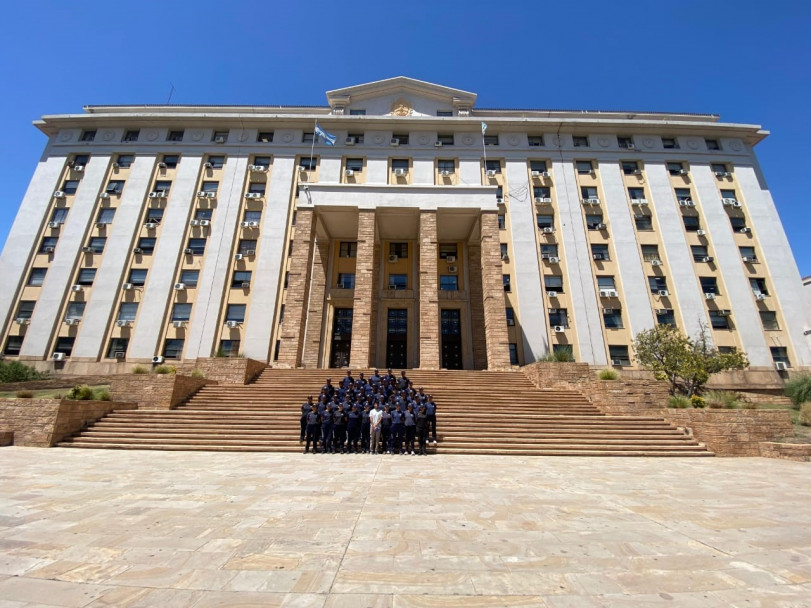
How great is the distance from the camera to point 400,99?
33094 millimetres

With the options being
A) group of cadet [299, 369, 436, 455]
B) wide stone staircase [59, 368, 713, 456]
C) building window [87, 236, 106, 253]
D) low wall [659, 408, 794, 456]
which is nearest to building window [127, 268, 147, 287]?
building window [87, 236, 106, 253]

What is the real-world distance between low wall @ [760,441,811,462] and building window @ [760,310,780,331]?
21.9 meters

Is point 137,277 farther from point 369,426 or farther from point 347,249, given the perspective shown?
point 369,426

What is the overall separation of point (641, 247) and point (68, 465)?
33959mm

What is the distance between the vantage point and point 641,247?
28781 mm

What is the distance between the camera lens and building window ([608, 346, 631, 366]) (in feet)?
85.2

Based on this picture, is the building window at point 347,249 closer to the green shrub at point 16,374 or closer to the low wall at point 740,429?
the green shrub at point 16,374

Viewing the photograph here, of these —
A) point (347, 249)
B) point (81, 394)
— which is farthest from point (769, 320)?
point (81, 394)

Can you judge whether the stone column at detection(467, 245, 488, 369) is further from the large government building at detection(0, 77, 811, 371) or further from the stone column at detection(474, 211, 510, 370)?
the stone column at detection(474, 211, 510, 370)

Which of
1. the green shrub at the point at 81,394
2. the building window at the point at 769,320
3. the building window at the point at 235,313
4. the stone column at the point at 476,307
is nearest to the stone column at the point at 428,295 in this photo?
the stone column at the point at 476,307

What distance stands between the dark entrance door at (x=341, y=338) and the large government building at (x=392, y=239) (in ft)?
0.38

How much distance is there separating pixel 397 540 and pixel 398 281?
24867 millimetres

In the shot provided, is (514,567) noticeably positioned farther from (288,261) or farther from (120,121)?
(120,121)

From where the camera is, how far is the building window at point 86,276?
2764cm
